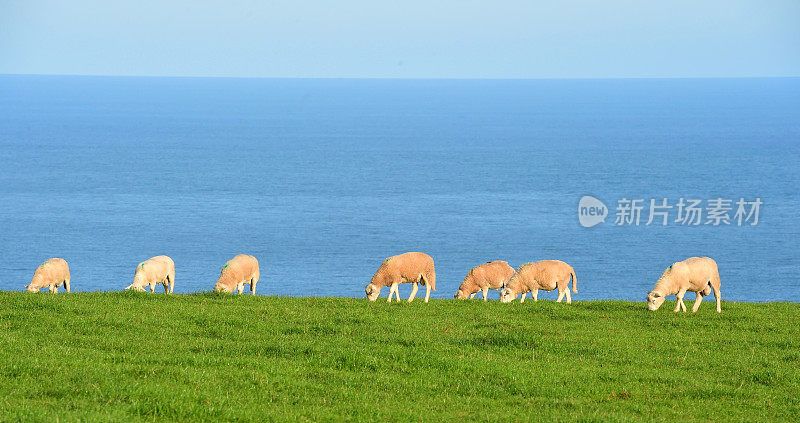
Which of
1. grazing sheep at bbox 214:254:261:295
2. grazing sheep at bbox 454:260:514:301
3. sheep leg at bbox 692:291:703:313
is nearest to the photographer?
sheep leg at bbox 692:291:703:313

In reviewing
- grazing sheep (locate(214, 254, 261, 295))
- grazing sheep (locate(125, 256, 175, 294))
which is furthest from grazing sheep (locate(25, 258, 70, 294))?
grazing sheep (locate(214, 254, 261, 295))

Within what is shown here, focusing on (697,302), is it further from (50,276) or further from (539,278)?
(50,276)

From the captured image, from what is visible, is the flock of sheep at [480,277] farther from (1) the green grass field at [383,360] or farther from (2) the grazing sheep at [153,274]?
(1) the green grass field at [383,360]

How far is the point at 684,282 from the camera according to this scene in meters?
27.3

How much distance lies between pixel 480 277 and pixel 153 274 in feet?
41.2

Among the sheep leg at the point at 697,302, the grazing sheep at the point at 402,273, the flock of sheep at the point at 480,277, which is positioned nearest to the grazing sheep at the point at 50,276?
the flock of sheep at the point at 480,277

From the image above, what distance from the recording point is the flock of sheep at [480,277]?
27.4 metres

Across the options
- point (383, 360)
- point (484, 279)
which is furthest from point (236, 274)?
point (383, 360)

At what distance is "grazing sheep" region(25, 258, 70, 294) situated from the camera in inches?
1302

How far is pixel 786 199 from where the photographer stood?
173 m

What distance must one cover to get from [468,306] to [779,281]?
97542 mm

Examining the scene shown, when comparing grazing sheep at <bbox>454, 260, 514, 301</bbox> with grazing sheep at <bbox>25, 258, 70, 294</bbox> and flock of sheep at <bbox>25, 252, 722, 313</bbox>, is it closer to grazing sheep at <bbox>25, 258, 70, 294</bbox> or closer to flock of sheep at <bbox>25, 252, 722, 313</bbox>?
flock of sheep at <bbox>25, 252, 722, 313</bbox>

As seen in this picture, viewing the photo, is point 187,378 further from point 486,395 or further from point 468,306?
point 468,306

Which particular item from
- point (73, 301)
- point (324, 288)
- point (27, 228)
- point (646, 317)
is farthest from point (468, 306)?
point (27, 228)
